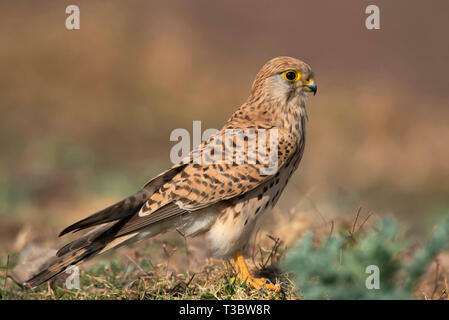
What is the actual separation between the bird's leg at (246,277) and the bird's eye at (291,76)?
1.31 meters

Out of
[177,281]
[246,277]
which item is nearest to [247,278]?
[246,277]

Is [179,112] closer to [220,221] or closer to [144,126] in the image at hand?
[144,126]

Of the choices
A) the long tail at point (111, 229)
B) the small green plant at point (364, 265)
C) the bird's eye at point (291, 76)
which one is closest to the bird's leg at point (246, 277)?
the long tail at point (111, 229)

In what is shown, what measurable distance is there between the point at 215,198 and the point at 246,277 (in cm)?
54

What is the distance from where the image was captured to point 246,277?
12.8 ft

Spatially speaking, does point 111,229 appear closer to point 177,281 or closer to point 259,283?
point 177,281

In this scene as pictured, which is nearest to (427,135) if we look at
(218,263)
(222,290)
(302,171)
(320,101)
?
(320,101)

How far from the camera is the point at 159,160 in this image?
9727 mm

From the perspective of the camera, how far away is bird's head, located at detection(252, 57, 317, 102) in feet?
14.5

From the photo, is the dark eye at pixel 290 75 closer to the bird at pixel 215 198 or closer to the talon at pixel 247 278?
the bird at pixel 215 198

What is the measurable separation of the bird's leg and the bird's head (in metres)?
1.19

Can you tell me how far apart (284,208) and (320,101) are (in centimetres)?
462

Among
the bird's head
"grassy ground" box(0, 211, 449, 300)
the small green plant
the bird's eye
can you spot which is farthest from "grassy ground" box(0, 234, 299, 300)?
the bird's eye

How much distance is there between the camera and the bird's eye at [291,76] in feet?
14.6
